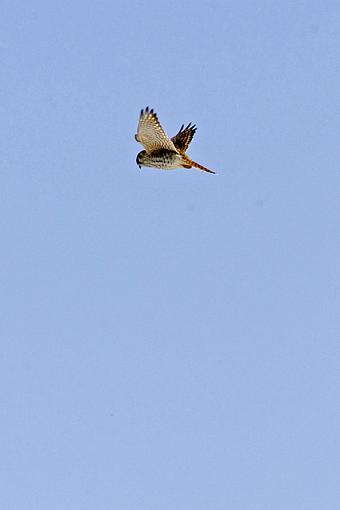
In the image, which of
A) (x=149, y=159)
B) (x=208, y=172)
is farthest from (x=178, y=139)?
(x=208, y=172)

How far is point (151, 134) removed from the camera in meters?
34.8

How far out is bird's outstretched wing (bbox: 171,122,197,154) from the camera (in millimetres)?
37406

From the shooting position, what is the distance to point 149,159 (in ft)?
120

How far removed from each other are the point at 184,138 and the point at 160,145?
2242 mm

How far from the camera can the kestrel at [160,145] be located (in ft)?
112

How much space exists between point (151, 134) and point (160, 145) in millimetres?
769

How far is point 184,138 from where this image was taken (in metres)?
37.6

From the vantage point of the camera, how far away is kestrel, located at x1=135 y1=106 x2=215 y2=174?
34.1 metres

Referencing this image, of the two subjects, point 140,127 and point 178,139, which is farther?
point 178,139

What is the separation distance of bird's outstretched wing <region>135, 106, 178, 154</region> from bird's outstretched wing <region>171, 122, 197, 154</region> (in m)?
1.41

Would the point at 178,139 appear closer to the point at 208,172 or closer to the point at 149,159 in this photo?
the point at 149,159

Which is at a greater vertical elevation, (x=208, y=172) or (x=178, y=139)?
(x=178, y=139)

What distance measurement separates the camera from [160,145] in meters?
35.5

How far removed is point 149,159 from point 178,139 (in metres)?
1.50
